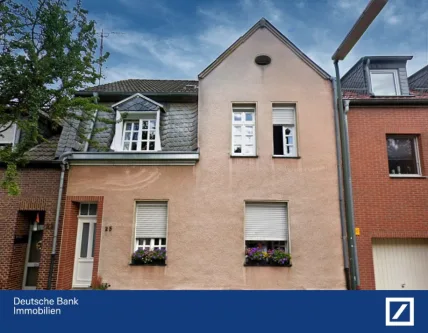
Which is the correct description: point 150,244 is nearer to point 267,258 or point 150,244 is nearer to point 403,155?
point 267,258

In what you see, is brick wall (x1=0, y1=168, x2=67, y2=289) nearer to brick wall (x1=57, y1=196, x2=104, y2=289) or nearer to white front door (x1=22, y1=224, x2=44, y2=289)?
white front door (x1=22, y1=224, x2=44, y2=289)

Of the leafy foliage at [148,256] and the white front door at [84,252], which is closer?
the leafy foliage at [148,256]

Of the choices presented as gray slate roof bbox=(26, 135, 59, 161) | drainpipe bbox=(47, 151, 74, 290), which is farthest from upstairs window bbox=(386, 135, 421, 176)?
gray slate roof bbox=(26, 135, 59, 161)

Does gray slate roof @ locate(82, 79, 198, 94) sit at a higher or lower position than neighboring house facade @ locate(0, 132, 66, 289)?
higher

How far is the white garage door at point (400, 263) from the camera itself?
878cm

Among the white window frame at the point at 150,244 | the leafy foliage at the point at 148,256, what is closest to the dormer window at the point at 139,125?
the white window frame at the point at 150,244

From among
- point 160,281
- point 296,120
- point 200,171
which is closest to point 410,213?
point 296,120

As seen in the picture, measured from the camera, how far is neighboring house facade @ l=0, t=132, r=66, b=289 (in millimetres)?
8838

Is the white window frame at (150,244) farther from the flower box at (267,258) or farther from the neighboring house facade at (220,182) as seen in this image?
the flower box at (267,258)

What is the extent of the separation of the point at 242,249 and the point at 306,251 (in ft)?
6.09

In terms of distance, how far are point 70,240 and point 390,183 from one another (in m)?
9.84

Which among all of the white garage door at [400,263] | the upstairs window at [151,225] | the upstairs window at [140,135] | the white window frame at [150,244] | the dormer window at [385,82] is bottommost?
the white garage door at [400,263]

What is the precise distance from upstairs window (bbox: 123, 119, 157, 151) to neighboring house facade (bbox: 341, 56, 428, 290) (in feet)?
20.7

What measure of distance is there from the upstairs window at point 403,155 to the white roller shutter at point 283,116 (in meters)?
3.10
